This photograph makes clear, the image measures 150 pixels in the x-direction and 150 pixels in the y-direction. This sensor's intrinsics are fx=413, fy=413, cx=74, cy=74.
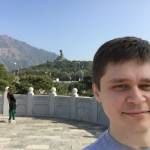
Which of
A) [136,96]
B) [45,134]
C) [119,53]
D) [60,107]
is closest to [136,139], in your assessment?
[136,96]

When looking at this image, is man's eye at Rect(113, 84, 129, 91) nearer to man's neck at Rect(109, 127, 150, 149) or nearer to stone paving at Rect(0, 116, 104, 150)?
man's neck at Rect(109, 127, 150, 149)

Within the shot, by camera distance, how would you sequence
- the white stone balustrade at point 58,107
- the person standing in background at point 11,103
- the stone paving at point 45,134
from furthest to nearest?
the white stone balustrade at point 58,107 → the person standing in background at point 11,103 → the stone paving at point 45,134

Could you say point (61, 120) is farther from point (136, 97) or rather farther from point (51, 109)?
point (136, 97)

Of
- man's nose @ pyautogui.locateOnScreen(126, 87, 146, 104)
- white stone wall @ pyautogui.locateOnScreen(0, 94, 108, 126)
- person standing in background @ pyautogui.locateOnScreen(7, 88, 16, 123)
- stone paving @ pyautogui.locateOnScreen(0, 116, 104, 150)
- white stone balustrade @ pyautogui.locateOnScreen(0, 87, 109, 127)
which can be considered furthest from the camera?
white stone balustrade @ pyautogui.locateOnScreen(0, 87, 109, 127)

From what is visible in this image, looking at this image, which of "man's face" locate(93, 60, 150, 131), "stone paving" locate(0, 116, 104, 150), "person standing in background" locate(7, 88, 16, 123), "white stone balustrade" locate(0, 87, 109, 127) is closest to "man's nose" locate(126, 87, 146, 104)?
"man's face" locate(93, 60, 150, 131)

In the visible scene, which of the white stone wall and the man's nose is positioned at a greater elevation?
the man's nose

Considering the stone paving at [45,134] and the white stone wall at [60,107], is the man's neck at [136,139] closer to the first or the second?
the stone paving at [45,134]

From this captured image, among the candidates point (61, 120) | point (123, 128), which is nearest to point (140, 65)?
point (123, 128)

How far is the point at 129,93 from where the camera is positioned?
1350 millimetres

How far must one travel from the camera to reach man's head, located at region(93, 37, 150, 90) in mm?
1384

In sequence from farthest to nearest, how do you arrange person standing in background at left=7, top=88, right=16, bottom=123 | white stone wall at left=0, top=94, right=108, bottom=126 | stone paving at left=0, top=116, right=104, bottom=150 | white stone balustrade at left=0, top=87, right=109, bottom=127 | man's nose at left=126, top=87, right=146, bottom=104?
white stone balustrade at left=0, top=87, right=109, bottom=127 → white stone wall at left=0, top=94, right=108, bottom=126 → person standing in background at left=7, top=88, right=16, bottom=123 → stone paving at left=0, top=116, right=104, bottom=150 → man's nose at left=126, top=87, right=146, bottom=104

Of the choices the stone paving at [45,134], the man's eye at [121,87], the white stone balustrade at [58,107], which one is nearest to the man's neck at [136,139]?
the man's eye at [121,87]

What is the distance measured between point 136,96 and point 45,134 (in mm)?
14206

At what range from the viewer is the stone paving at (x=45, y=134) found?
13.0 meters
